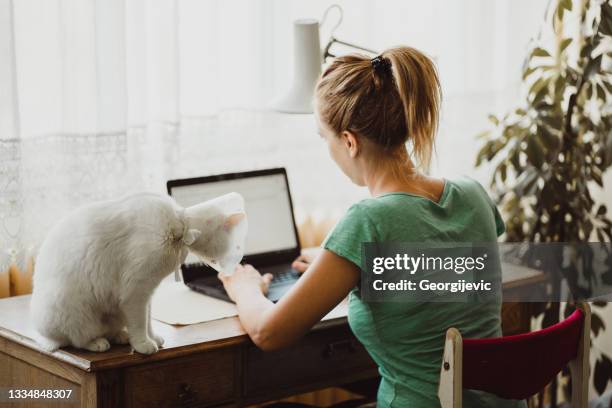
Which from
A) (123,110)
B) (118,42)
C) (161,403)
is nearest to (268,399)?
(161,403)

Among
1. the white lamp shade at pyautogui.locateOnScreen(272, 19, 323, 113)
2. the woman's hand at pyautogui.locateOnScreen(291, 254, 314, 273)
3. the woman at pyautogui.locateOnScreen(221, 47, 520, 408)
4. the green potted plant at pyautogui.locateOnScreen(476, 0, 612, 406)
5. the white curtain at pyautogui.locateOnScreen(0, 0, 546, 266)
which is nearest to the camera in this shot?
Answer: the woman at pyautogui.locateOnScreen(221, 47, 520, 408)

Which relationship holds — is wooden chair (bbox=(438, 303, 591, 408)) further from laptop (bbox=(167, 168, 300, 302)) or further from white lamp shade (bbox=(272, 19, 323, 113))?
white lamp shade (bbox=(272, 19, 323, 113))

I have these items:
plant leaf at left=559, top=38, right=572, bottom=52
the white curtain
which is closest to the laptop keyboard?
the white curtain

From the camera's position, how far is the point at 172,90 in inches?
77.7

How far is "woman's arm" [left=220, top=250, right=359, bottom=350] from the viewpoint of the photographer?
144 cm

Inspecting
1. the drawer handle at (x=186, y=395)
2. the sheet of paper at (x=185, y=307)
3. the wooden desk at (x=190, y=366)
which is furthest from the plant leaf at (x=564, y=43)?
the drawer handle at (x=186, y=395)

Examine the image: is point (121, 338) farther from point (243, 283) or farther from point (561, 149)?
point (561, 149)

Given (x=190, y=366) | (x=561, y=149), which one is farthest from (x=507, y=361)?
(x=561, y=149)

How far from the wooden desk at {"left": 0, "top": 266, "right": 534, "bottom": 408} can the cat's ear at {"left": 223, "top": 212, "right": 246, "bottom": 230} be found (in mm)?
239

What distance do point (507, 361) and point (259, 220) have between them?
88 cm

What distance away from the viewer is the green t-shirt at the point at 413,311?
1.41 meters

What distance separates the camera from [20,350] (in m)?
1.60

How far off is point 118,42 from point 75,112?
0.60ft

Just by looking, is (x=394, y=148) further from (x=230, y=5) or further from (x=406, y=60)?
(x=230, y=5)
